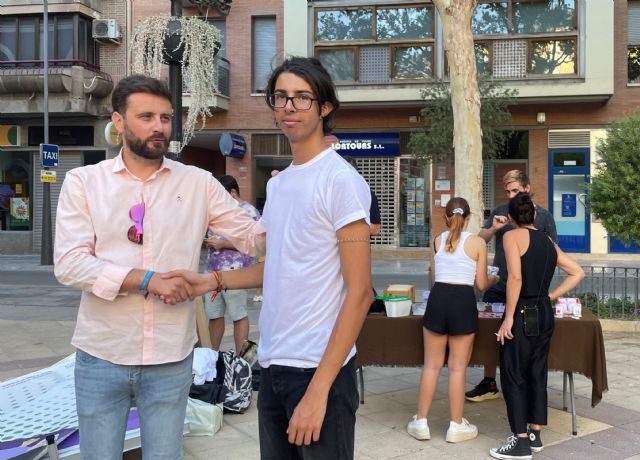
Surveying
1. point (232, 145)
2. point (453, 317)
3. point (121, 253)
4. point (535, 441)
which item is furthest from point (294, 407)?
point (232, 145)

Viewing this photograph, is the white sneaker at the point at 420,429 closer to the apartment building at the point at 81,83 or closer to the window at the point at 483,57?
the window at the point at 483,57

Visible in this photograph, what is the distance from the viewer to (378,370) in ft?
22.4

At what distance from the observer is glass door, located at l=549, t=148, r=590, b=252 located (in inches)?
777

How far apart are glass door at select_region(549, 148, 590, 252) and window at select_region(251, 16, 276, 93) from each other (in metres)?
9.96

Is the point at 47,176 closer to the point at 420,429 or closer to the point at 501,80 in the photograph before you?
the point at 501,80

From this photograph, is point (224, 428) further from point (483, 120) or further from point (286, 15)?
point (286, 15)

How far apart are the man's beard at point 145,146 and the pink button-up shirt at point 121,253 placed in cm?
9

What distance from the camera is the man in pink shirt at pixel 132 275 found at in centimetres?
233

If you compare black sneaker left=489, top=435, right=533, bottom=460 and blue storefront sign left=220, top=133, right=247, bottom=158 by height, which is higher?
blue storefront sign left=220, top=133, right=247, bottom=158

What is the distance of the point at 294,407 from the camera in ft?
6.80

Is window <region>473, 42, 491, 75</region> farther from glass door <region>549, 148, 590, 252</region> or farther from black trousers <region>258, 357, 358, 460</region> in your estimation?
black trousers <region>258, 357, 358, 460</region>

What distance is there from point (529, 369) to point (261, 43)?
744 inches

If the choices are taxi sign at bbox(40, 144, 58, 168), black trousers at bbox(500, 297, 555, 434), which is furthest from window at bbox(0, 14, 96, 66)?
black trousers at bbox(500, 297, 555, 434)

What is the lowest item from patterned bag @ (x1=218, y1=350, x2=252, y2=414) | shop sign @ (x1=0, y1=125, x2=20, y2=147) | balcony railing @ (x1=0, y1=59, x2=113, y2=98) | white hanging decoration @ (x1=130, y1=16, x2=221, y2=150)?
patterned bag @ (x1=218, y1=350, x2=252, y2=414)
